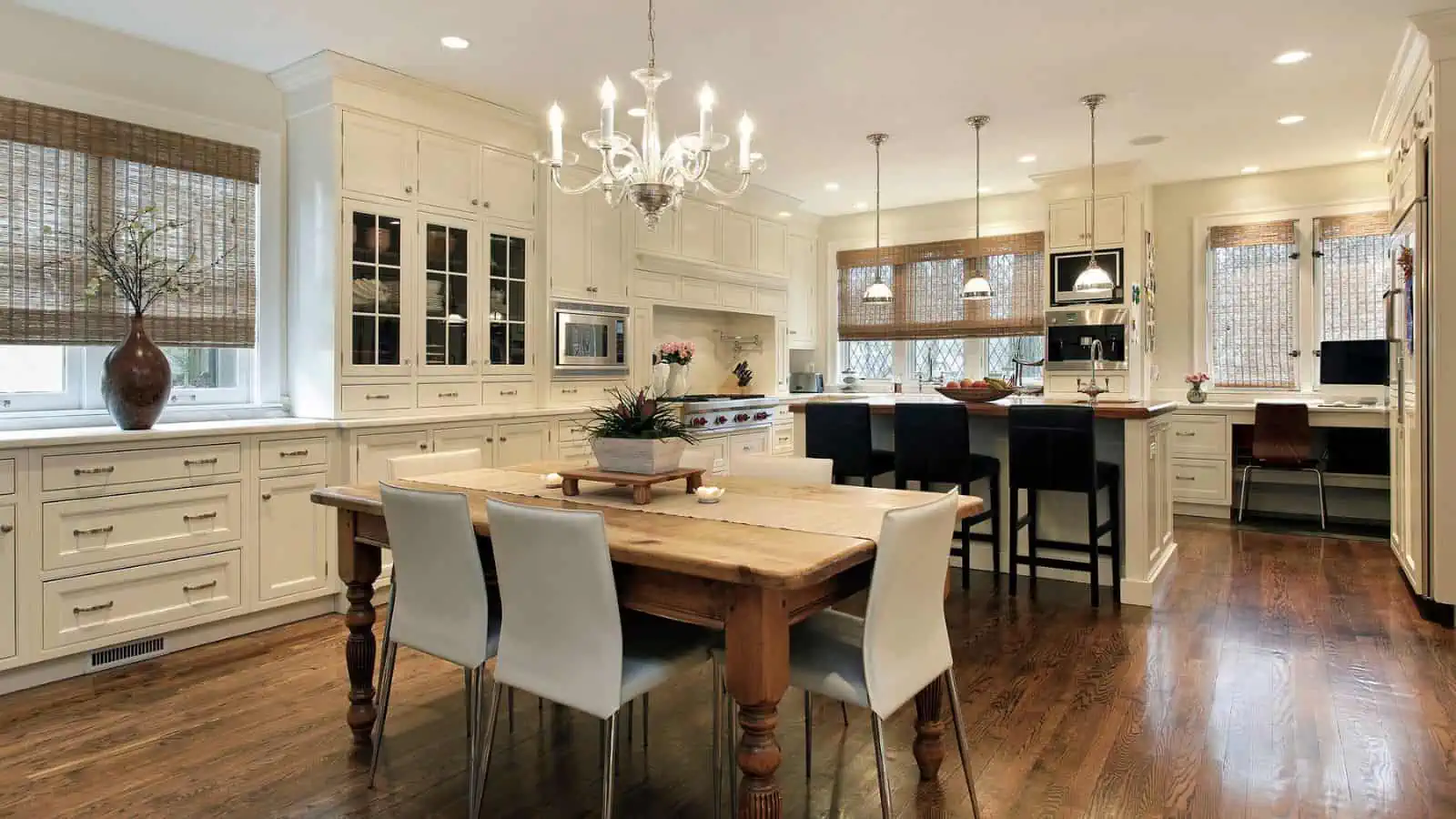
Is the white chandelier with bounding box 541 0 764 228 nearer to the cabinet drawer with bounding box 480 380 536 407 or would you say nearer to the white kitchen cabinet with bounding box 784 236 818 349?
the cabinet drawer with bounding box 480 380 536 407

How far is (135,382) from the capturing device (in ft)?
11.2

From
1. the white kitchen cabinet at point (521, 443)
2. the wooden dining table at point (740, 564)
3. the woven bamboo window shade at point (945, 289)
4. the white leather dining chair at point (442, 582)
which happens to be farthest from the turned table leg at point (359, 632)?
the woven bamboo window shade at point (945, 289)

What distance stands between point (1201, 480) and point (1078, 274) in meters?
1.84

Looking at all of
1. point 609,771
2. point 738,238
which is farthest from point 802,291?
point 609,771

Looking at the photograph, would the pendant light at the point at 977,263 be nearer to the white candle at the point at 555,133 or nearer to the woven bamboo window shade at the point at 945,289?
the woven bamboo window shade at the point at 945,289

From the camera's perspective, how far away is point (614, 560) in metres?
1.92

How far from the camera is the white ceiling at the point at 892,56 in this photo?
3490 mm

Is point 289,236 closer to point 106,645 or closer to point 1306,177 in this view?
point 106,645

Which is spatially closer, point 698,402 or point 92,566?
point 92,566

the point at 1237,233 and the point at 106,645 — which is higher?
the point at 1237,233

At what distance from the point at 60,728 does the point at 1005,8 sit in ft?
14.4

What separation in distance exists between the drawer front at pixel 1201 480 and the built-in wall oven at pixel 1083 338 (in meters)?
0.91

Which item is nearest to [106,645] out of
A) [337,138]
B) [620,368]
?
[337,138]

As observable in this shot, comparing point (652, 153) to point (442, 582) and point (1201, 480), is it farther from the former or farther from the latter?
point (1201, 480)
